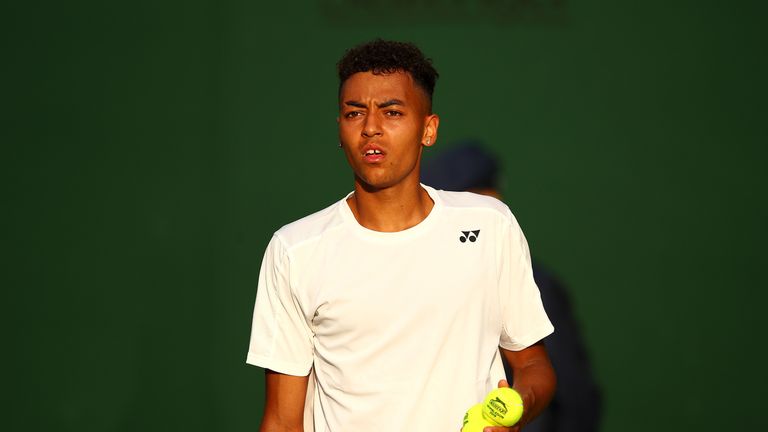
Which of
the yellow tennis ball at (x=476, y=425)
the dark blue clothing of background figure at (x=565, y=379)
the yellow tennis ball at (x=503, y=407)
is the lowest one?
the dark blue clothing of background figure at (x=565, y=379)

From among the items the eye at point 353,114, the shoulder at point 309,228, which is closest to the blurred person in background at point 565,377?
the shoulder at point 309,228

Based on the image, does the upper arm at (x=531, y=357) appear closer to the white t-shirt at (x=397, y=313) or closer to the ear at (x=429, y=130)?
the white t-shirt at (x=397, y=313)

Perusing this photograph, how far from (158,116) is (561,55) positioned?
206cm

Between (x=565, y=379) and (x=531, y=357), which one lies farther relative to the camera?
(x=565, y=379)

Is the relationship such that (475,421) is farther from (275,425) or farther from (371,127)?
(371,127)

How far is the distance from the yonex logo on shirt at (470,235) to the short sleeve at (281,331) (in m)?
0.48

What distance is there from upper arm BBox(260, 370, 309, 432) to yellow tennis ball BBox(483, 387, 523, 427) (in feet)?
1.76

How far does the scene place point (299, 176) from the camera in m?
5.12

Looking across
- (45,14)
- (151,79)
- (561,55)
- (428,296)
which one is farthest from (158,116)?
(428,296)

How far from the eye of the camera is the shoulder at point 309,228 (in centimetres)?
277

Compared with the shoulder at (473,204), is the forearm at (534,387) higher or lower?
lower

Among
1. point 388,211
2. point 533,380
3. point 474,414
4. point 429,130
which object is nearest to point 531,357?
point 533,380

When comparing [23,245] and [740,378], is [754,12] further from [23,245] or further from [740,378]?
[23,245]

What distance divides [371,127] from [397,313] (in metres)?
0.49
